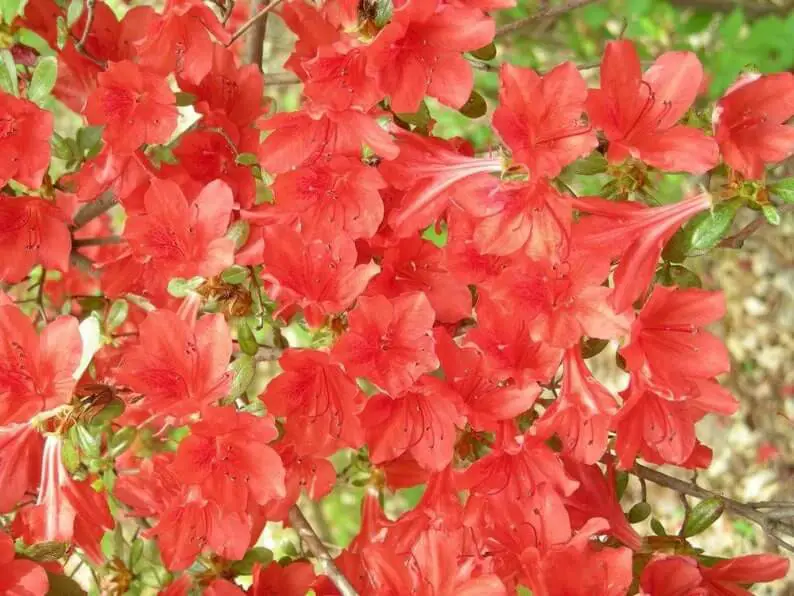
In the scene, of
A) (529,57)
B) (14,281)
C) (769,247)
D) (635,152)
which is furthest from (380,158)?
(769,247)

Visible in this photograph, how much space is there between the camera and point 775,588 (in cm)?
312

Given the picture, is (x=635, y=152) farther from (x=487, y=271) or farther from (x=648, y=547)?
(x=648, y=547)

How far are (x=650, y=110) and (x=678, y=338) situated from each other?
314 millimetres

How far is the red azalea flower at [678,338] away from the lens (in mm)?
1266

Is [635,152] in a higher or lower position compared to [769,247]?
higher

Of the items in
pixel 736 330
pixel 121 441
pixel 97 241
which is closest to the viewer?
pixel 121 441

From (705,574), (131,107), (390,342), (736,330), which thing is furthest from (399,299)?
(736,330)

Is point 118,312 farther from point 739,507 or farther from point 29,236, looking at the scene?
point 739,507

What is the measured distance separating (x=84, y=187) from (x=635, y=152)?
83 centimetres

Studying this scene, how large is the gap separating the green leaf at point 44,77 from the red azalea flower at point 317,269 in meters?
0.47

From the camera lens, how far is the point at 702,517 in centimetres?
149

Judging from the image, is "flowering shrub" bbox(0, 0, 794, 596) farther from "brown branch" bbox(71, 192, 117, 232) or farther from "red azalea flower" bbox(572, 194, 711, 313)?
"brown branch" bbox(71, 192, 117, 232)

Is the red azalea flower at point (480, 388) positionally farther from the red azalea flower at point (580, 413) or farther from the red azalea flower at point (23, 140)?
the red azalea flower at point (23, 140)

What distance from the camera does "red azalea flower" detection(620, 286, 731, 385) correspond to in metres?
1.27
